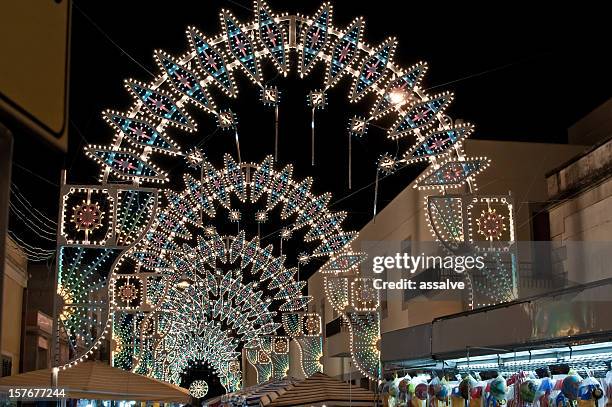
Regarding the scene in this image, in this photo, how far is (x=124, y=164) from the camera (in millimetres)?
13141

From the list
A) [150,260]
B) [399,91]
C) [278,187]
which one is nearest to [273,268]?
[150,260]

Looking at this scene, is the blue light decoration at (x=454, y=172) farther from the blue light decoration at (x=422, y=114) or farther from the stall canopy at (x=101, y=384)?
the stall canopy at (x=101, y=384)

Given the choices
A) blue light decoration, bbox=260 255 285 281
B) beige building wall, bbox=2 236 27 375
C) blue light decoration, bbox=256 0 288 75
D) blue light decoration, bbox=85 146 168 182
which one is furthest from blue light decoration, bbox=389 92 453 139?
beige building wall, bbox=2 236 27 375

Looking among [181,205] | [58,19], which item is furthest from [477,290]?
[58,19]

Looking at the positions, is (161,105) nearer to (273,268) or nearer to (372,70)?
(372,70)

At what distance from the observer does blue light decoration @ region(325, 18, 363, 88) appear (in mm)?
12445

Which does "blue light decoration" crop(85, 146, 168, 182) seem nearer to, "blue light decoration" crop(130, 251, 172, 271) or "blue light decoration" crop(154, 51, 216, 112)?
"blue light decoration" crop(154, 51, 216, 112)

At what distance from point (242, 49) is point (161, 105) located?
1.50 m

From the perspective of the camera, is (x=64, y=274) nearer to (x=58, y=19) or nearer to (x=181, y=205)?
(x=181, y=205)

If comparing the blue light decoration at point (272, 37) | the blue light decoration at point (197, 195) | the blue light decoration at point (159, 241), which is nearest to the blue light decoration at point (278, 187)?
the blue light decoration at point (197, 195)

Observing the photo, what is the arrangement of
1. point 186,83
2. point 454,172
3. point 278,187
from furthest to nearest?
point 278,187
point 454,172
point 186,83

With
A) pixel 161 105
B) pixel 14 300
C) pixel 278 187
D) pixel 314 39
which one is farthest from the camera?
pixel 14 300

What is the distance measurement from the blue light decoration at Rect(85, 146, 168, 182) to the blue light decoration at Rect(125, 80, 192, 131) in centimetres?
81

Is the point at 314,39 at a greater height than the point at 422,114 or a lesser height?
greater
